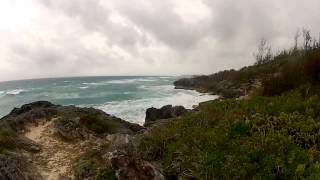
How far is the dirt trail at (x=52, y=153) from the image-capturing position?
60.9 feet

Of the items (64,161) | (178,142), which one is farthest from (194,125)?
(64,161)

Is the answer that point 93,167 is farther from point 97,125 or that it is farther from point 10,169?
point 97,125

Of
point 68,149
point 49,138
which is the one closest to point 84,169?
point 68,149

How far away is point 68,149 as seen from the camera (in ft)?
72.5

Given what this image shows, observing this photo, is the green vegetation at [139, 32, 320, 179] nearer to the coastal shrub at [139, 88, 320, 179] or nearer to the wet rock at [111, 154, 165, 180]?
the coastal shrub at [139, 88, 320, 179]

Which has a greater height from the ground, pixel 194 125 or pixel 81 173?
pixel 194 125

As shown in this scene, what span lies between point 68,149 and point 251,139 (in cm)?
1189

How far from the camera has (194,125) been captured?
1605 centimetres

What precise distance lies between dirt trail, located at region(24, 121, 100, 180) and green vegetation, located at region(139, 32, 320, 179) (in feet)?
16.1

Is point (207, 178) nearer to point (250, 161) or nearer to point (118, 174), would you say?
point (250, 161)

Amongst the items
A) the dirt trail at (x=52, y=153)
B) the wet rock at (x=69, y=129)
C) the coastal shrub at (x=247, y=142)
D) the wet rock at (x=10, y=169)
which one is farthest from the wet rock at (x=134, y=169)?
the wet rock at (x=69, y=129)

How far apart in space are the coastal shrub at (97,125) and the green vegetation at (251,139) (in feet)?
30.8

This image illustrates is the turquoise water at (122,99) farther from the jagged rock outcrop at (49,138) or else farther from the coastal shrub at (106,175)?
the coastal shrub at (106,175)

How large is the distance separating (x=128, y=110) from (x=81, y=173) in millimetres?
34611
